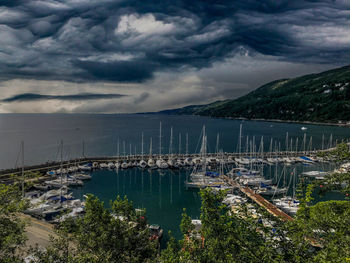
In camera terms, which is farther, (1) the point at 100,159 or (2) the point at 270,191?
(1) the point at 100,159

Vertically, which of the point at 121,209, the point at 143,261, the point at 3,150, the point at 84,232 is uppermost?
the point at 121,209

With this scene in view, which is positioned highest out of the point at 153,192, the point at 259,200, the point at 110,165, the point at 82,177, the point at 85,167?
the point at 259,200

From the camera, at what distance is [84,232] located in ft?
56.9

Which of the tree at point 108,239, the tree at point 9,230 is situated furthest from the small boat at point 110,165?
the tree at point 108,239

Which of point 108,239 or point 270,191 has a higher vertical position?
point 108,239

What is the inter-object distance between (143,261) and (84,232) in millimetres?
5032

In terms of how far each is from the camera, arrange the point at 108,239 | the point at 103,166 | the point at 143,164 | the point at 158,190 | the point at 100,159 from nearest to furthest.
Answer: the point at 108,239, the point at 158,190, the point at 103,166, the point at 143,164, the point at 100,159

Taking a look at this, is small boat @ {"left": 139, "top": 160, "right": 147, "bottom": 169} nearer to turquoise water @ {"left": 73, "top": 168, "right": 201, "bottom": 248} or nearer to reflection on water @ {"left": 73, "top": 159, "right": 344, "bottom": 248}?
reflection on water @ {"left": 73, "top": 159, "right": 344, "bottom": 248}

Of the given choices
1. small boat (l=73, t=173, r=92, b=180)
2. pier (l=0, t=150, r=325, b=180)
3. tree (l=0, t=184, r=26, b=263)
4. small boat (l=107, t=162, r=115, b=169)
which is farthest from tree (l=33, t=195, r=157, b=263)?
small boat (l=107, t=162, r=115, b=169)

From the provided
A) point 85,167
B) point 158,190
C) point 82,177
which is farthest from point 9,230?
point 85,167

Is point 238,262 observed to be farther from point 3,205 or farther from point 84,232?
point 3,205

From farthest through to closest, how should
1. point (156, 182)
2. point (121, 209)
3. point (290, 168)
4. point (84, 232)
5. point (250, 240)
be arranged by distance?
point (290, 168) → point (156, 182) → point (121, 209) → point (84, 232) → point (250, 240)

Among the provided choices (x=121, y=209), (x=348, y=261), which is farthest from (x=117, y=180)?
(x=348, y=261)

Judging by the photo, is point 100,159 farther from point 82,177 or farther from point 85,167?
point 82,177
